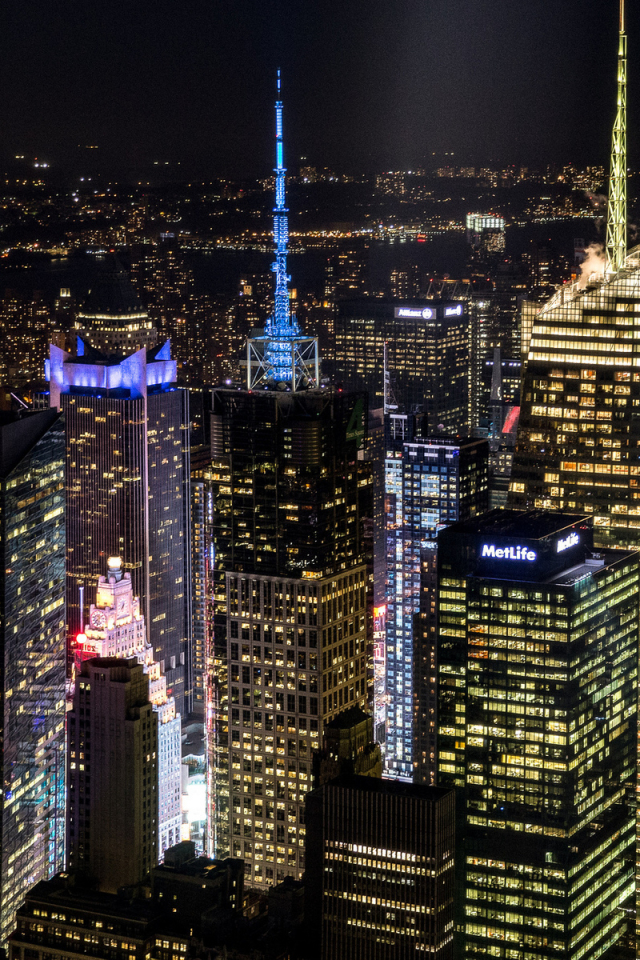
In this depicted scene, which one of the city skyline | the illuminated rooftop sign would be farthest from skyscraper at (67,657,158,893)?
the illuminated rooftop sign

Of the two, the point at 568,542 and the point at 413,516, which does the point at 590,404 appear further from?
the point at 413,516

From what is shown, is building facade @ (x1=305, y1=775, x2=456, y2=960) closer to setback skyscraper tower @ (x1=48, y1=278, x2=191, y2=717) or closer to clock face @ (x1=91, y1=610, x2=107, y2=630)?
clock face @ (x1=91, y1=610, x2=107, y2=630)

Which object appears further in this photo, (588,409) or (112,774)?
(588,409)

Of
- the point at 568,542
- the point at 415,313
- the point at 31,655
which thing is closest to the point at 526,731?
the point at 568,542

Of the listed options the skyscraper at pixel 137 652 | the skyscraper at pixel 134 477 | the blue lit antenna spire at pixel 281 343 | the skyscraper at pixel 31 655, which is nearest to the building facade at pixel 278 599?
the skyscraper at pixel 137 652

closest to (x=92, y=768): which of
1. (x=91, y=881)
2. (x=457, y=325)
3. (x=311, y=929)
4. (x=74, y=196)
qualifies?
(x=91, y=881)

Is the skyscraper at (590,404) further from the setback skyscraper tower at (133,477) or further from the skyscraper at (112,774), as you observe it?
the setback skyscraper tower at (133,477)
